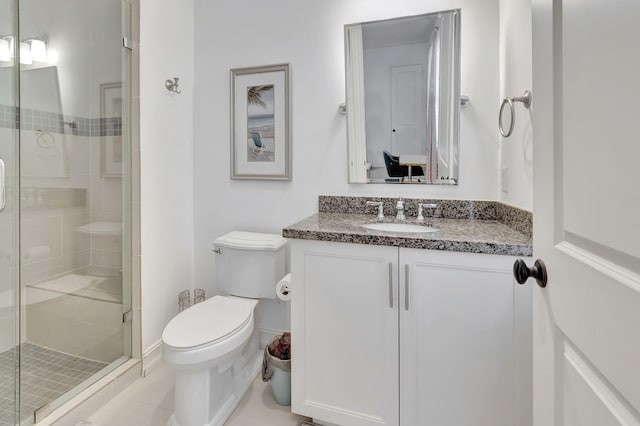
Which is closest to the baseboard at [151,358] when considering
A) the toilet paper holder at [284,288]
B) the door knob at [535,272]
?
the toilet paper holder at [284,288]

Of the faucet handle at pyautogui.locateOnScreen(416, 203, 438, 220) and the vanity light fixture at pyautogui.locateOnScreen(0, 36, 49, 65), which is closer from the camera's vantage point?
the vanity light fixture at pyautogui.locateOnScreen(0, 36, 49, 65)

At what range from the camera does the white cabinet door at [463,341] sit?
1.19 metres

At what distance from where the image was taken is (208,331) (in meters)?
1.48

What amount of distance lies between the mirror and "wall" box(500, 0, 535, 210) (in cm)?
23

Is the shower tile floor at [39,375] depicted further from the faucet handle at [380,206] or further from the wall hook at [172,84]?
the faucet handle at [380,206]

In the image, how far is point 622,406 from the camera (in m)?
0.45

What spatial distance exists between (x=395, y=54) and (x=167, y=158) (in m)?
1.50

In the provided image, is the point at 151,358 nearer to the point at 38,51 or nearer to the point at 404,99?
the point at 38,51

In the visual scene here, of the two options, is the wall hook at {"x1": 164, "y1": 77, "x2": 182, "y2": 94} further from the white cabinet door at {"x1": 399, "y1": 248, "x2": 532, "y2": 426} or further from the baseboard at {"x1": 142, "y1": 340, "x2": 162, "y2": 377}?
the white cabinet door at {"x1": 399, "y1": 248, "x2": 532, "y2": 426}

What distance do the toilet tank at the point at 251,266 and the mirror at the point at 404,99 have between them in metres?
0.64

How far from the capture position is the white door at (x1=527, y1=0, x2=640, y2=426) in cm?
42

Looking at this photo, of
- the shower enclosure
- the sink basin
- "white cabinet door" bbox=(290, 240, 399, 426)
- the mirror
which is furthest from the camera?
the mirror

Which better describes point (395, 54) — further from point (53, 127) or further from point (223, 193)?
point (53, 127)

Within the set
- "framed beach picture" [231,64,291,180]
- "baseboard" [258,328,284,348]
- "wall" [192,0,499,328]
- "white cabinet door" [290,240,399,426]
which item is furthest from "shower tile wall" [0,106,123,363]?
"white cabinet door" [290,240,399,426]
